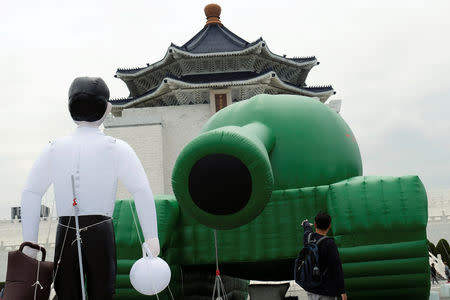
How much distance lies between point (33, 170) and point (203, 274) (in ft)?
10.2

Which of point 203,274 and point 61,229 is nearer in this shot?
point 61,229

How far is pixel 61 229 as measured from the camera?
341cm

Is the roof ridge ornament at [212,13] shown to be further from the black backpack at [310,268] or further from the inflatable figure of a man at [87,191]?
the black backpack at [310,268]

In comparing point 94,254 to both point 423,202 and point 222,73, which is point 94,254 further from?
point 222,73

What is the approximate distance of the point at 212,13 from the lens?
24.3 m

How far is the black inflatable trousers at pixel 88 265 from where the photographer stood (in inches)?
131

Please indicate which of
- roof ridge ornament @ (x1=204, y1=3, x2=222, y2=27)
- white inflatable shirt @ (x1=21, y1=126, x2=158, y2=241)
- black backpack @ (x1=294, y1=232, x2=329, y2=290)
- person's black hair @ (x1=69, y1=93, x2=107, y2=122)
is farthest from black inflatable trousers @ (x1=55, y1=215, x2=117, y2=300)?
roof ridge ornament @ (x1=204, y1=3, x2=222, y2=27)

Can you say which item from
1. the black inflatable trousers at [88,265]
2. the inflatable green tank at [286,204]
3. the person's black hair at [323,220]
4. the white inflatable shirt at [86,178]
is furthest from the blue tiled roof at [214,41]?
the black inflatable trousers at [88,265]

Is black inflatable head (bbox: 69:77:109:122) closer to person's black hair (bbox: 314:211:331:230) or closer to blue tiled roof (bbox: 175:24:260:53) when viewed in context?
person's black hair (bbox: 314:211:331:230)

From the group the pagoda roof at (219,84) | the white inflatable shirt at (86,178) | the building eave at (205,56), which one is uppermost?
the building eave at (205,56)

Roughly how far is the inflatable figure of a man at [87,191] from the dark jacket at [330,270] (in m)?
1.09

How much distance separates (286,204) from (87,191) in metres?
2.46

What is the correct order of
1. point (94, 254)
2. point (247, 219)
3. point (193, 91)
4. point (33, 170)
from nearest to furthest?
1. point (94, 254)
2. point (33, 170)
3. point (247, 219)
4. point (193, 91)

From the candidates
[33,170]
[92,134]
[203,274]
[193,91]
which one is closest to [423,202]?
[203,274]
